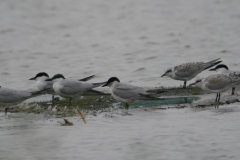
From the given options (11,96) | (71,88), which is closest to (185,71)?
(71,88)

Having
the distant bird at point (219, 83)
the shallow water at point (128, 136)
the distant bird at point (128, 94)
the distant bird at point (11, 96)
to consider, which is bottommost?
the shallow water at point (128, 136)

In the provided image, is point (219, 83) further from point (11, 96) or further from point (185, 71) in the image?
point (11, 96)

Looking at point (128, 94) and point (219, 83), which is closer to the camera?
point (128, 94)

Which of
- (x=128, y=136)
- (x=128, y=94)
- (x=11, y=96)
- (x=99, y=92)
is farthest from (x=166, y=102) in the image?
(x=11, y=96)

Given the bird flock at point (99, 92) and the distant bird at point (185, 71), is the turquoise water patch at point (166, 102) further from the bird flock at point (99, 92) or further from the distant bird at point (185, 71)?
the distant bird at point (185, 71)

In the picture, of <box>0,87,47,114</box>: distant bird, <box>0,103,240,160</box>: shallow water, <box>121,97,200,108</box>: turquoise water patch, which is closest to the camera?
<box>0,103,240,160</box>: shallow water

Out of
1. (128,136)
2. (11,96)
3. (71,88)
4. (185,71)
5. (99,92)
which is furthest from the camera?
(185,71)

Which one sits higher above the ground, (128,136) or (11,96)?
(11,96)

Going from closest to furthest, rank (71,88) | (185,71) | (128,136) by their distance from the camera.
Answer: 1. (128,136)
2. (71,88)
3. (185,71)

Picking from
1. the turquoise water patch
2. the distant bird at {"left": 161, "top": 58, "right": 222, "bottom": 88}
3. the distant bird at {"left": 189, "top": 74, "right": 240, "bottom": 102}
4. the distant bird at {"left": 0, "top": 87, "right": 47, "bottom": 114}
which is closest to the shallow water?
the distant bird at {"left": 0, "top": 87, "right": 47, "bottom": 114}

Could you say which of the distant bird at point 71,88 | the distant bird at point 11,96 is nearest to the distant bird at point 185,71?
the distant bird at point 71,88

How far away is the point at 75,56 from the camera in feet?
44.4

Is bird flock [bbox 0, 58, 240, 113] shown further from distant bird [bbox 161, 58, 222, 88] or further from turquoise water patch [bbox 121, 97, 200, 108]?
distant bird [bbox 161, 58, 222, 88]

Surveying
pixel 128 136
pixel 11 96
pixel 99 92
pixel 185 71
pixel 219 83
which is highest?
pixel 185 71
